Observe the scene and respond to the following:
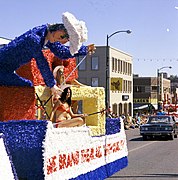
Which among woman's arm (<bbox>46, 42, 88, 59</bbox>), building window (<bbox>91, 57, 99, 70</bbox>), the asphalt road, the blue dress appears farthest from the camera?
building window (<bbox>91, 57, 99, 70</bbox>)

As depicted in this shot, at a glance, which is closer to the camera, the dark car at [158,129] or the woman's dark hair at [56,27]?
the woman's dark hair at [56,27]

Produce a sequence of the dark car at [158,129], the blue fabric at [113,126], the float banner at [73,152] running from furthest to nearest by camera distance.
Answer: the dark car at [158,129], the blue fabric at [113,126], the float banner at [73,152]

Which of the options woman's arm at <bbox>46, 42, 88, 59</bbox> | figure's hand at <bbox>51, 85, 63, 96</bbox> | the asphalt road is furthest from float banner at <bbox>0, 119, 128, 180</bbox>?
the asphalt road

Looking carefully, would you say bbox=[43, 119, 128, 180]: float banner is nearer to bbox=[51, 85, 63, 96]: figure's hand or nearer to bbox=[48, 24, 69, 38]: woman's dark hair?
bbox=[51, 85, 63, 96]: figure's hand

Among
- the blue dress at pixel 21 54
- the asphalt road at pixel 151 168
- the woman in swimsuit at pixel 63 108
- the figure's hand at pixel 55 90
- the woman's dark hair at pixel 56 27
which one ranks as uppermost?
the woman's dark hair at pixel 56 27

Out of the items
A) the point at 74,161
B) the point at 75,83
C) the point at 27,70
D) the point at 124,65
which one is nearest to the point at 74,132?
the point at 74,161

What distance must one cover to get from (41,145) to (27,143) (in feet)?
0.46

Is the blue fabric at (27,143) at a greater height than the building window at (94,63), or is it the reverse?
the building window at (94,63)

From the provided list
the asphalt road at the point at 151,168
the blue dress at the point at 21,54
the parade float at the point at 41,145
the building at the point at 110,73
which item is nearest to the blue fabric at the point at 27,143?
the parade float at the point at 41,145

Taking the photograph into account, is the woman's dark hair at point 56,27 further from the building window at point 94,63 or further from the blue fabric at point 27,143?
the building window at point 94,63

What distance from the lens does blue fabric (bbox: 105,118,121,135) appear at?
7.72m

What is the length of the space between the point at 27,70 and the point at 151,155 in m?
10.5

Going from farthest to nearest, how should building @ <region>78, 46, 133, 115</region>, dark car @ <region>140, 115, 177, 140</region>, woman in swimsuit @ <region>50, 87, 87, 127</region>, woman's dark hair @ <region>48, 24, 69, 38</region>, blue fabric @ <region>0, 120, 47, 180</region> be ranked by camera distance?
1. building @ <region>78, 46, 133, 115</region>
2. dark car @ <region>140, 115, 177, 140</region>
3. woman in swimsuit @ <region>50, 87, 87, 127</region>
4. woman's dark hair @ <region>48, 24, 69, 38</region>
5. blue fabric @ <region>0, 120, 47, 180</region>

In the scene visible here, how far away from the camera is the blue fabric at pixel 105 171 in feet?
19.0
